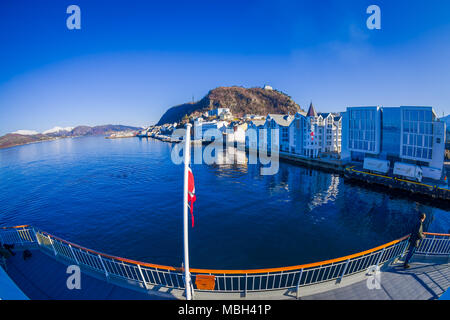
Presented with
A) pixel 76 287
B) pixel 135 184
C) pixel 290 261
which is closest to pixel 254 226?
pixel 290 261

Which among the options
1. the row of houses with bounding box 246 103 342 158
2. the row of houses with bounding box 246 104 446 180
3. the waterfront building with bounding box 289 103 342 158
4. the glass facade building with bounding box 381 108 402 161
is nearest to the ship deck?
the row of houses with bounding box 246 104 446 180

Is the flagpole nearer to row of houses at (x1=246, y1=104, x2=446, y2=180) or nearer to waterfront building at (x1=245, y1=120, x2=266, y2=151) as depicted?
row of houses at (x1=246, y1=104, x2=446, y2=180)

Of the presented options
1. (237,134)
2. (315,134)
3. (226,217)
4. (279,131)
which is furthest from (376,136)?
(237,134)

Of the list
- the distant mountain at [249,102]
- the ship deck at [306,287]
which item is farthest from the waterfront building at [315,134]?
the distant mountain at [249,102]

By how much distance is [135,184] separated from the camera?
101 feet

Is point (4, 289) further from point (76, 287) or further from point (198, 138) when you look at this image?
point (198, 138)

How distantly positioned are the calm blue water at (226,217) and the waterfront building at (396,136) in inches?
312

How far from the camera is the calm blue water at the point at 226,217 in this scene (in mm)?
13609

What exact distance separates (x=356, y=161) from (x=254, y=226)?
2964 cm

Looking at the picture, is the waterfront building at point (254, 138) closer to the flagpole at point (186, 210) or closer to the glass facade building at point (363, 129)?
the glass facade building at point (363, 129)

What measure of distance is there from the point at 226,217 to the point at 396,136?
98.2ft

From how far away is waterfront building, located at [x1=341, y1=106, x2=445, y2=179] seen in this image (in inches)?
1000

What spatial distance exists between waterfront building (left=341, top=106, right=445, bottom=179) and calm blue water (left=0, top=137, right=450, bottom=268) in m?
7.92

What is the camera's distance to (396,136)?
3045 centimetres
